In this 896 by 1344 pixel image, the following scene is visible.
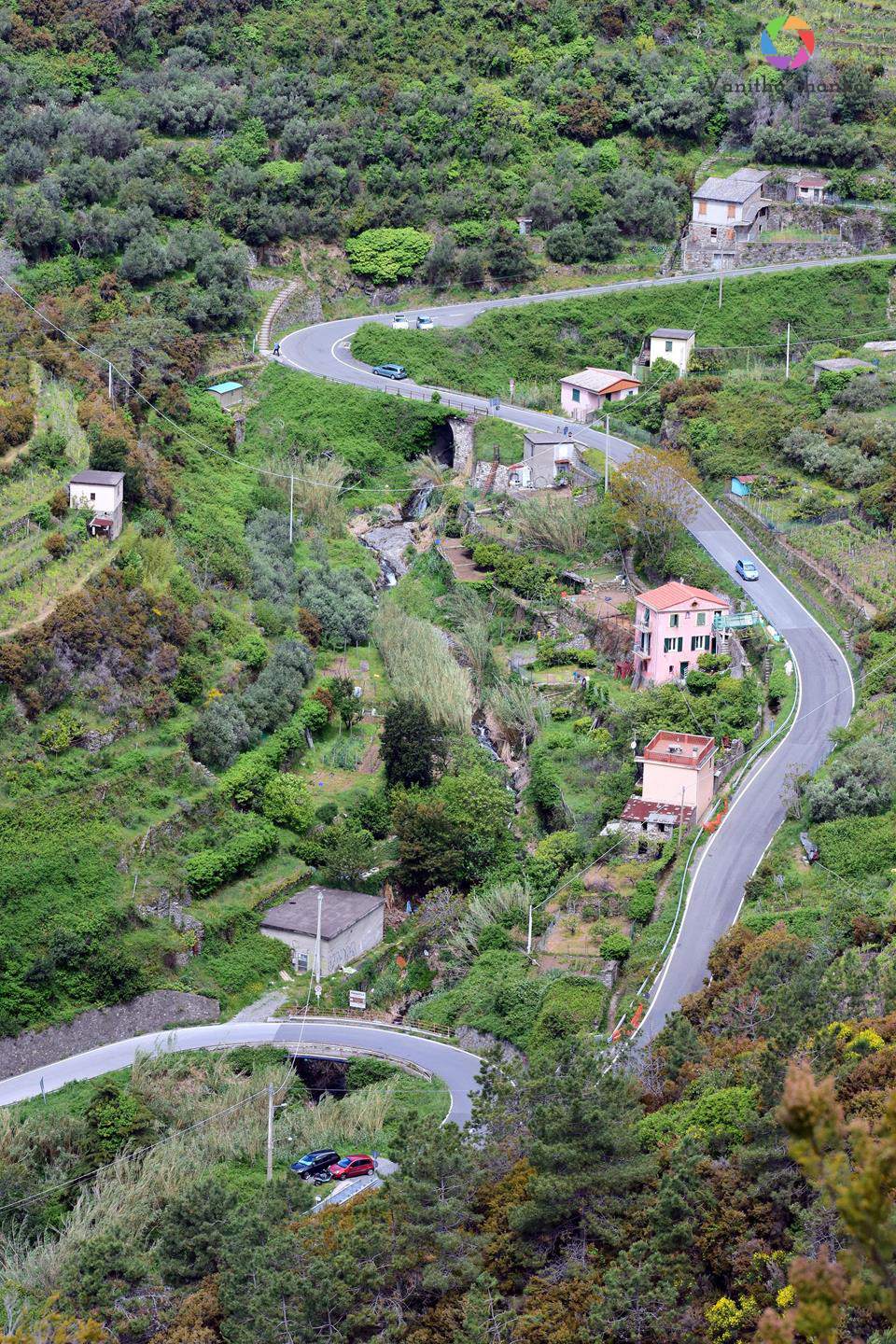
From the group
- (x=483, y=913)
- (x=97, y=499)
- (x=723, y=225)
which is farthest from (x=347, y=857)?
(x=723, y=225)

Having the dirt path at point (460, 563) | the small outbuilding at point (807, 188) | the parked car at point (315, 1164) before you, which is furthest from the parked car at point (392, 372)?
the parked car at point (315, 1164)

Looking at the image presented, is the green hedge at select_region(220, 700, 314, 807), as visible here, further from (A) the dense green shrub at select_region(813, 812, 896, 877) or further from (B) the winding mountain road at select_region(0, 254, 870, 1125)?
(A) the dense green shrub at select_region(813, 812, 896, 877)

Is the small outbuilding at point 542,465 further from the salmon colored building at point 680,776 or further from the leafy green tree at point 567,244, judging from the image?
the salmon colored building at point 680,776

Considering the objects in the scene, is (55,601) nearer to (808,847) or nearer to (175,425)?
(175,425)

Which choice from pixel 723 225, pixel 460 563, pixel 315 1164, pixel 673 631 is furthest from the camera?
pixel 723 225

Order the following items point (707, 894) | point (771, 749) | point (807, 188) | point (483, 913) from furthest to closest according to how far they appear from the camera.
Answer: point (807, 188) → point (771, 749) → point (483, 913) → point (707, 894)

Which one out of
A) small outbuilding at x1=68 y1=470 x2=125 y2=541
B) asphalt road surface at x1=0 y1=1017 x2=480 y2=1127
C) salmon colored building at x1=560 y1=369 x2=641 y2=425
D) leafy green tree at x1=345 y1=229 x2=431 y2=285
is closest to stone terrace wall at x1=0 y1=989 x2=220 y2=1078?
asphalt road surface at x1=0 y1=1017 x2=480 y2=1127

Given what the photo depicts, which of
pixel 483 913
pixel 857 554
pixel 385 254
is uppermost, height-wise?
pixel 385 254
